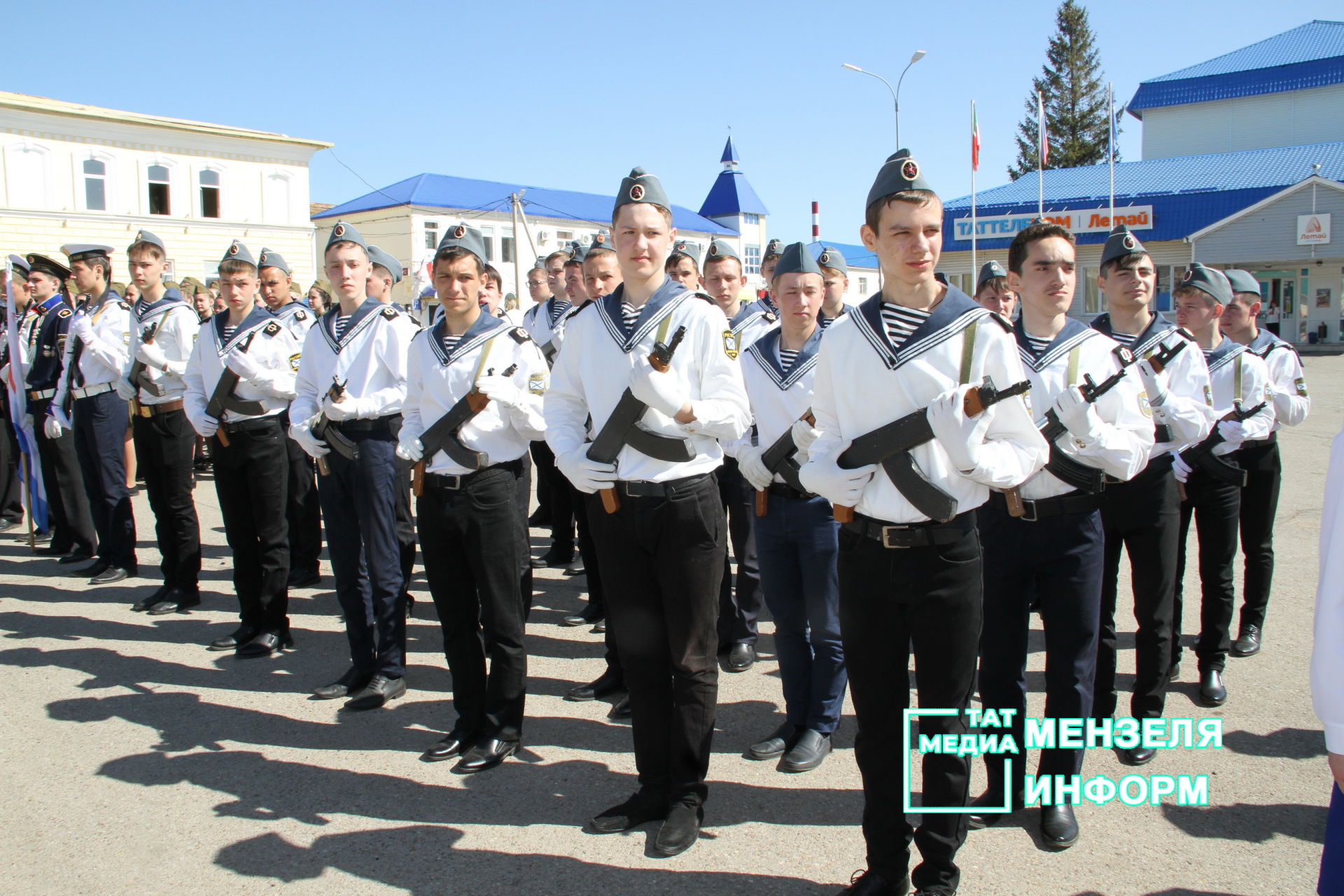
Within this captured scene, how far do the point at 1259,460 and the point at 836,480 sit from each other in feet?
12.2

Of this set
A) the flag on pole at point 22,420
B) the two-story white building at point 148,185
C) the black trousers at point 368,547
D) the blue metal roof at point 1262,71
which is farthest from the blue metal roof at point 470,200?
the black trousers at point 368,547

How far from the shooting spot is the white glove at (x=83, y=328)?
7.16 meters

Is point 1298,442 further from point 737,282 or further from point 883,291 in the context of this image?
point 883,291

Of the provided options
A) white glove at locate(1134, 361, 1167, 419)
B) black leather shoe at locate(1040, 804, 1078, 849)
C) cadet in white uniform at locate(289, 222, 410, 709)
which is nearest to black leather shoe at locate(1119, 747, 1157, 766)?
black leather shoe at locate(1040, 804, 1078, 849)

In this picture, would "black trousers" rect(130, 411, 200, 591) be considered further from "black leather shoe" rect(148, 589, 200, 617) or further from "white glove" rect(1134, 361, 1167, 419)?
"white glove" rect(1134, 361, 1167, 419)

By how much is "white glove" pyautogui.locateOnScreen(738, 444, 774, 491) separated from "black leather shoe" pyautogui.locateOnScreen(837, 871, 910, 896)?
172 cm

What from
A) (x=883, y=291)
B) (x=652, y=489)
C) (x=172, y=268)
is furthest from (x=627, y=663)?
(x=172, y=268)

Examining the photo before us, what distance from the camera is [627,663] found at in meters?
3.61

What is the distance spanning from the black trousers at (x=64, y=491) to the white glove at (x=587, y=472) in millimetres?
6608

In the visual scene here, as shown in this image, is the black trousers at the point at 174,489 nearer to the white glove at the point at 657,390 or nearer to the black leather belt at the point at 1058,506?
the white glove at the point at 657,390

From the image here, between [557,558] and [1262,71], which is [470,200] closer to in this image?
[1262,71]

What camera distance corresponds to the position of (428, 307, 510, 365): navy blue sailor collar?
4.31 m

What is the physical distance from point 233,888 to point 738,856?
1853mm

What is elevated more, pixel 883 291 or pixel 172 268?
pixel 172 268
